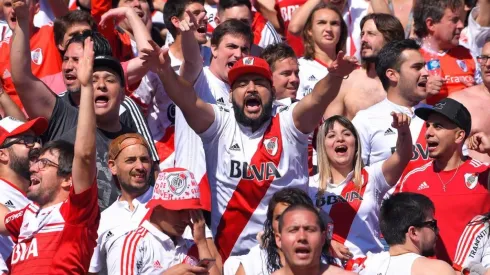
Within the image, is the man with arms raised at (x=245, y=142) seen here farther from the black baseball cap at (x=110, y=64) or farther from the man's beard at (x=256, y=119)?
the black baseball cap at (x=110, y=64)

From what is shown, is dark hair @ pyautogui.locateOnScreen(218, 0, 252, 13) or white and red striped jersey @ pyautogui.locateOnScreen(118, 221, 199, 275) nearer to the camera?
white and red striped jersey @ pyautogui.locateOnScreen(118, 221, 199, 275)

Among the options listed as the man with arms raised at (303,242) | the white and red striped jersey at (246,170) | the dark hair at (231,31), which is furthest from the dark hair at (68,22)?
the man with arms raised at (303,242)

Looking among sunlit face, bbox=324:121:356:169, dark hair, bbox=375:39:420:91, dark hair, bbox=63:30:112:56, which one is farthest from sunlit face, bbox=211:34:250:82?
dark hair, bbox=375:39:420:91

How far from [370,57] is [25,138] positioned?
11.8 feet

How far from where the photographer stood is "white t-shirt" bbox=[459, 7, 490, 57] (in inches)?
516

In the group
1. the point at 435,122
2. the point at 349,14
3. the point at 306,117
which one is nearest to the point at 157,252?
the point at 306,117

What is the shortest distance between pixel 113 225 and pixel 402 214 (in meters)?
2.00

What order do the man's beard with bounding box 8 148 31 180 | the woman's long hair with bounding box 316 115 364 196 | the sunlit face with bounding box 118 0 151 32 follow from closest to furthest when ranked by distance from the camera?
the man's beard with bounding box 8 148 31 180 < the woman's long hair with bounding box 316 115 364 196 < the sunlit face with bounding box 118 0 151 32

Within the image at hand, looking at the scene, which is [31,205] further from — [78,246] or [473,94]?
[473,94]

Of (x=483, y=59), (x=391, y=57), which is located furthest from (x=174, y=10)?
(x=483, y=59)

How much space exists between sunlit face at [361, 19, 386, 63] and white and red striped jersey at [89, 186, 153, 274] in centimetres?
320

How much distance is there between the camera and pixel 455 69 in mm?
12500

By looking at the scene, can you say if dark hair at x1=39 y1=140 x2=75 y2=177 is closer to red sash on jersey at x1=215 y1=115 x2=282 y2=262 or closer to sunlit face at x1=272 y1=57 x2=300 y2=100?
red sash on jersey at x1=215 y1=115 x2=282 y2=262

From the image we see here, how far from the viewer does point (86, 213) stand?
8648 mm
